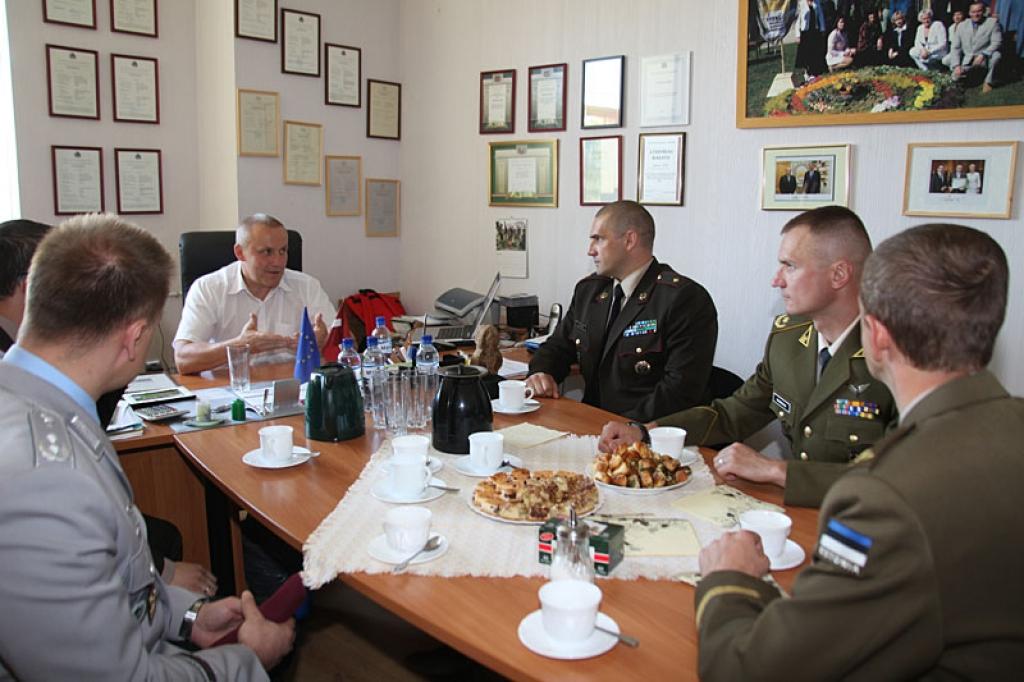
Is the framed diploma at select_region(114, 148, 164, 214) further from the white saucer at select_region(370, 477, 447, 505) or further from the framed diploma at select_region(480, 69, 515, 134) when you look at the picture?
the white saucer at select_region(370, 477, 447, 505)

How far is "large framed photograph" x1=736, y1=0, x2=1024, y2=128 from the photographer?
2848mm

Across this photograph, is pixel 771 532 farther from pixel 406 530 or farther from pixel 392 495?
pixel 392 495

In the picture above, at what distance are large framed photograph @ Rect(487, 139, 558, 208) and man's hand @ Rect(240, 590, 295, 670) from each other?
3.11 metres

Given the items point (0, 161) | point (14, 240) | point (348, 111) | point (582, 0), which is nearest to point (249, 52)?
point (348, 111)

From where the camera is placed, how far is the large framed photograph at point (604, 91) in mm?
3938

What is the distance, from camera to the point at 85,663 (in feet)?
3.83

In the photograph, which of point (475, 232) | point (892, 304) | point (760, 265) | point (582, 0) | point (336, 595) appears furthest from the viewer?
point (475, 232)

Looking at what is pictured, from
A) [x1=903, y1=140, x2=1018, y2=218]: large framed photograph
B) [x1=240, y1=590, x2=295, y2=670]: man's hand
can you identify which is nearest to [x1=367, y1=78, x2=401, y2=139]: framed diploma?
[x1=903, y1=140, x2=1018, y2=218]: large framed photograph

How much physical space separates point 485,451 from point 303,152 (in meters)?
3.27

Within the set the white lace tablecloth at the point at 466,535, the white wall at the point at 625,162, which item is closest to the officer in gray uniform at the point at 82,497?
the white lace tablecloth at the point at 466,535

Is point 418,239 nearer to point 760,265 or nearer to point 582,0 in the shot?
point 582,0

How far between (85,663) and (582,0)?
372 centimetres

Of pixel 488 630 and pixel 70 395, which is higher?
pixel 70 395

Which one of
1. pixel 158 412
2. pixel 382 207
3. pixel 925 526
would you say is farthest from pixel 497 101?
pixel 925 526
